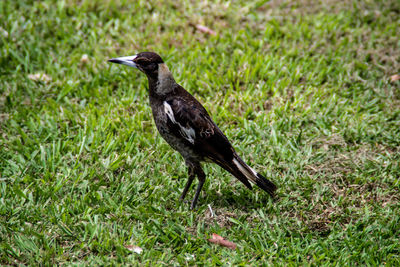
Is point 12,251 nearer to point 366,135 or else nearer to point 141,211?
point 141,211

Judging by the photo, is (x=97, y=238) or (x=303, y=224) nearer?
(x=97, y=238)

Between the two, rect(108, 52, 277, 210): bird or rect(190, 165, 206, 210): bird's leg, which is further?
rect(190, 165, 206, 210): bird's leg

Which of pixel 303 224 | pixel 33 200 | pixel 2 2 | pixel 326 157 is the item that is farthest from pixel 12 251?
pixel 2 2

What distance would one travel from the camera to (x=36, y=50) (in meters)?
5.90

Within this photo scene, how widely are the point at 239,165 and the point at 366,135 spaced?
5.68ft

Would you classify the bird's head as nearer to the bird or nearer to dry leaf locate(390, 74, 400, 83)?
the bird

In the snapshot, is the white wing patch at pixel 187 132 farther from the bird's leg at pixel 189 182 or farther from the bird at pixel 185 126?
the bird's leg at pixel 189 182

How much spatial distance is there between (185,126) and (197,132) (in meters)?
0.11

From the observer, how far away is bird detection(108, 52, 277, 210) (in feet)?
12.8

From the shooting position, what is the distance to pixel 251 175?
408cm

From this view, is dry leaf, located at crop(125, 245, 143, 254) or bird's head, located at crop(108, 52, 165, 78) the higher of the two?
bird's head, located at crop(108, 52, 165, 78)

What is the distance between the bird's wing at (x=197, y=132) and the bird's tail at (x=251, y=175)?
1.9 inches

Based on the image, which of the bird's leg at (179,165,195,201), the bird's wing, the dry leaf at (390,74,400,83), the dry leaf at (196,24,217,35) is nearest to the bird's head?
the bird's wing

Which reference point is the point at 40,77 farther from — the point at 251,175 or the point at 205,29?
the point at 251,175
